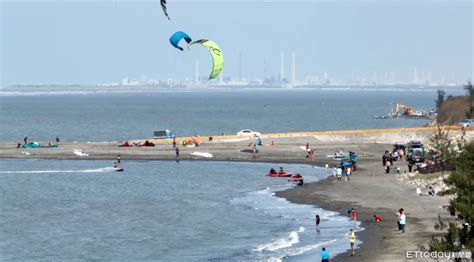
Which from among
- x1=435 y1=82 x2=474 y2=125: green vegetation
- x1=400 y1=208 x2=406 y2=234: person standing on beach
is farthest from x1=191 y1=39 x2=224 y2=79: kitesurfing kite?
x1=435 y1=82 x2=474 y2=125: green vegetation

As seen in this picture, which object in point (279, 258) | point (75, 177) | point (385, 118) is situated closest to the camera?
point (279, 258)

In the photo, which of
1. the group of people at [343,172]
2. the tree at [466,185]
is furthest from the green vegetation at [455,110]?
the tree at [466,185]

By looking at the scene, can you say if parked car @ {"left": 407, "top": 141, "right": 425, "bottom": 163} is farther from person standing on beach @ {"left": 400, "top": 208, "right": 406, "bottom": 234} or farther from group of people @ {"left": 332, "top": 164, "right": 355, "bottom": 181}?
person standing on beach @ {"left": 400, "top": 208, "right": 406, "bottom": 234}

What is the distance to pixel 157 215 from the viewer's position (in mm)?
45656

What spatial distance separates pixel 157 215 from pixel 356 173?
17365 millimetres

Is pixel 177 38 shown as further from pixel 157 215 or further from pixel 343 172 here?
pixel 343 172

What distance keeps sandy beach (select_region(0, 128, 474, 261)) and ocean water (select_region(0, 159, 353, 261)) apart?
56.3 inches

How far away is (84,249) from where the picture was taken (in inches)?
1465

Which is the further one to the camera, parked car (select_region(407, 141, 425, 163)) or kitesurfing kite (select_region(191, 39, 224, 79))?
parked car (select_region(407, 141, 425, 163))

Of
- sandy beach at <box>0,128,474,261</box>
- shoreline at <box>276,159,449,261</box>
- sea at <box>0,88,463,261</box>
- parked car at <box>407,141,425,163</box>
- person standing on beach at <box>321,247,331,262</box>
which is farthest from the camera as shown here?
parked car at <box>407,141,425,163</box>

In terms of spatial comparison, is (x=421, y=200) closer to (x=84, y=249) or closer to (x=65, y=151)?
(x=84, y=249)

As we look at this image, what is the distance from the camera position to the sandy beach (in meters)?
36.7

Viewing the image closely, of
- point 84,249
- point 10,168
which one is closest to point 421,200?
point 84,249

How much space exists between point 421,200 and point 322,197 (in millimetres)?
4892
